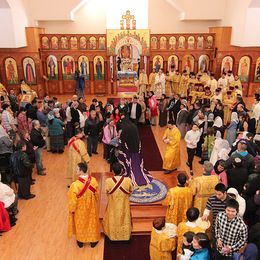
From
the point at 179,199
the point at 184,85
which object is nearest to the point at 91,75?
the point at 184,85

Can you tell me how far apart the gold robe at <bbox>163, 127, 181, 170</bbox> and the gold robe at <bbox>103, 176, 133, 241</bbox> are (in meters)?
2.93

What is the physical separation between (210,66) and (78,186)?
47.3 feet

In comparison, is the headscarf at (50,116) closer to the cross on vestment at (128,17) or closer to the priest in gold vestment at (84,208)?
the priest in gold vestment at (84,208)

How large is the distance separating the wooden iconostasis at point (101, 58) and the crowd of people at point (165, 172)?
18.4ft

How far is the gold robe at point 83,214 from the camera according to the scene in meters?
5.33

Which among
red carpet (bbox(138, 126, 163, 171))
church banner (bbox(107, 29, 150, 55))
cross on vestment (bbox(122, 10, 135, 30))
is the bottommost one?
red carpet (bbox(138, 126, 163, 171))

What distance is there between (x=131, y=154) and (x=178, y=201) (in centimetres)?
202

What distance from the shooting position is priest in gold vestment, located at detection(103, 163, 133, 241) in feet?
17.6

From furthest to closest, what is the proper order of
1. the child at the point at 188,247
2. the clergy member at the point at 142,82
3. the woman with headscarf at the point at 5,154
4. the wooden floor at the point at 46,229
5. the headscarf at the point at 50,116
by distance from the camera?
1. the clergy member at the point at 142,82
2. the headscarf at the point at 50,116
3. the woman with headscarf at the point at 5,154
4. the wooden floor at the point at 46,229
5. the child at the point at 188,247

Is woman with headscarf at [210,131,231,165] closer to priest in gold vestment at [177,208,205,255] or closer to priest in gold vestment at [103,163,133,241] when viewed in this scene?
priest in gold vestment at [103,163,133,241]

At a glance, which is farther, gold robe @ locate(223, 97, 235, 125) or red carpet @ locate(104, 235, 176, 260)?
gold robe @ locate(223, 97, 235, 125)

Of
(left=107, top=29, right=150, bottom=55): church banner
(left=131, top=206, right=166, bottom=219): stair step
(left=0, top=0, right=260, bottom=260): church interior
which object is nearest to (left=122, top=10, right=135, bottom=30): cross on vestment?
(left=0, top=0, right=260, bottom=260): church interior

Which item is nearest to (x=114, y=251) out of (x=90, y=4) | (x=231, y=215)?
(x=231, y=215)

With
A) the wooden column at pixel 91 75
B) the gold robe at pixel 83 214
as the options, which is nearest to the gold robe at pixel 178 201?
the gold robe at pixel 83 214
